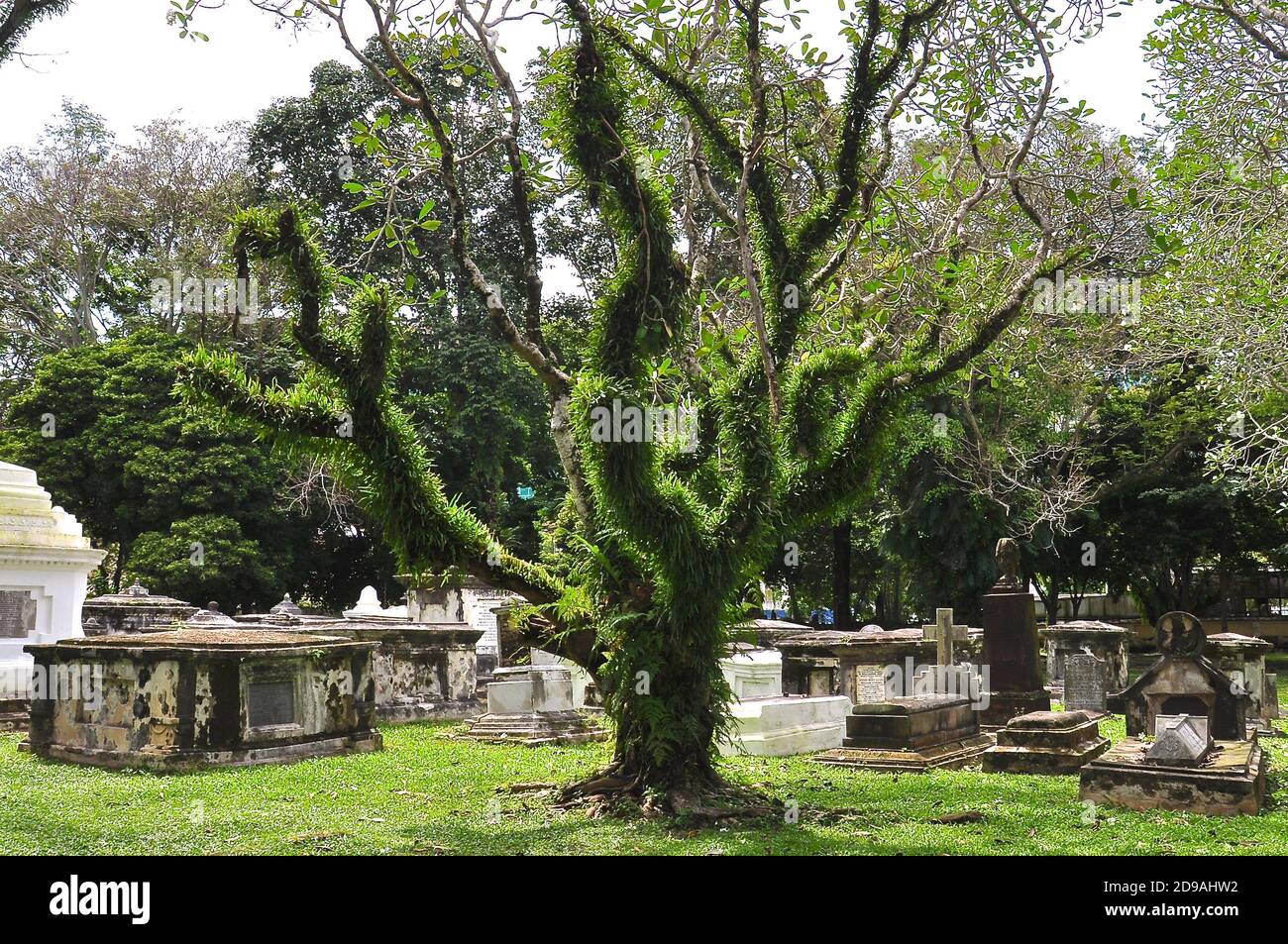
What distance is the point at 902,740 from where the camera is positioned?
11562mm

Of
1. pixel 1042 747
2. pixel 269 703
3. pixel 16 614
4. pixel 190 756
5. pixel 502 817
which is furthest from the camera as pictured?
pixel 16 614

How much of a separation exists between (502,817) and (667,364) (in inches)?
149

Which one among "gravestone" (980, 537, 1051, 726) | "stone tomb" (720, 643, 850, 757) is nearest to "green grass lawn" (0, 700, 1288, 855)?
"stone tomb" (720, 643, 850, 757)

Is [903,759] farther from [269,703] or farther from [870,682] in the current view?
[269,703]

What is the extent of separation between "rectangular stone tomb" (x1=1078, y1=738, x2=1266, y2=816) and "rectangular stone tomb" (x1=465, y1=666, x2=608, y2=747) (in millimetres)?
6184

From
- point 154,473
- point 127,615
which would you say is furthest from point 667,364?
point 154,473

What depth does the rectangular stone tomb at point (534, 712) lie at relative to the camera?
1348cm

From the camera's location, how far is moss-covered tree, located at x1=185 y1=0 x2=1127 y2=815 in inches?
318

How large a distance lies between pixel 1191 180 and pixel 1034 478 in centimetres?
1344

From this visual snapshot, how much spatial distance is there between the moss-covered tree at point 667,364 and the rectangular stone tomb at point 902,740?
9.79 feet

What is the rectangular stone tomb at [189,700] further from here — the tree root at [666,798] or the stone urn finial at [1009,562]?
the stone urn finial at [1009,562]

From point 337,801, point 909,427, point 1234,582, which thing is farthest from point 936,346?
point 1234,582

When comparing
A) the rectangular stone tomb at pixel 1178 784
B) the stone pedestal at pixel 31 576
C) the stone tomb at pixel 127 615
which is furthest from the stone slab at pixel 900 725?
the stone tomb at pixel 127 615

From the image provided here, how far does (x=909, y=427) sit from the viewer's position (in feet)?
81.4
